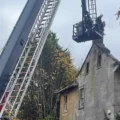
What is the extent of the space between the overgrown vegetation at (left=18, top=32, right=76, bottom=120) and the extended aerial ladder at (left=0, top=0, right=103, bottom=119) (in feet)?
61.3

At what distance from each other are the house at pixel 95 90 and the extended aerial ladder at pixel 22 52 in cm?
948

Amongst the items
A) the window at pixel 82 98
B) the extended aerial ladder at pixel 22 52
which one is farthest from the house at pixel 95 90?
the extended aerial ladder at pixel 22 52

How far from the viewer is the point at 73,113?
89.3 ft

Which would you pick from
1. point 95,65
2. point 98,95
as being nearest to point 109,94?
point 98,95

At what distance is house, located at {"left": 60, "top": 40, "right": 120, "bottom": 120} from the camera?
2184cm

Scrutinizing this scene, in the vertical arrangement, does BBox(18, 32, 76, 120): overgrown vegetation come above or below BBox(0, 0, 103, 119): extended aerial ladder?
above

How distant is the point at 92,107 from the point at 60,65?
12.5 m

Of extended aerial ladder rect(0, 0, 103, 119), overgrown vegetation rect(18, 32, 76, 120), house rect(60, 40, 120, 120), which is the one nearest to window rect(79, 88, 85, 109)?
house rect(60, 40, 120, 120)

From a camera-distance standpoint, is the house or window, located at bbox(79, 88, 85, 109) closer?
the house

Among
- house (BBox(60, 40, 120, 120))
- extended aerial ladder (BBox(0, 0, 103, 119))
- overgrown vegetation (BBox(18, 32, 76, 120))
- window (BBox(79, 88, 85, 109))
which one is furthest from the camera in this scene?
overgrown vegetation (BBox(18, 32, 76, 120))

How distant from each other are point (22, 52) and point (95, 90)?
41.7ft

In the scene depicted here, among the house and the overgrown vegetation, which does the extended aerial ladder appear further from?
the overgrown vegetation

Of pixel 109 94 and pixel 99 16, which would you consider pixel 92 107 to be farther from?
pixel 99 16

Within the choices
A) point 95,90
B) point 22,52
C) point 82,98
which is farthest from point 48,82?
point 22,52
